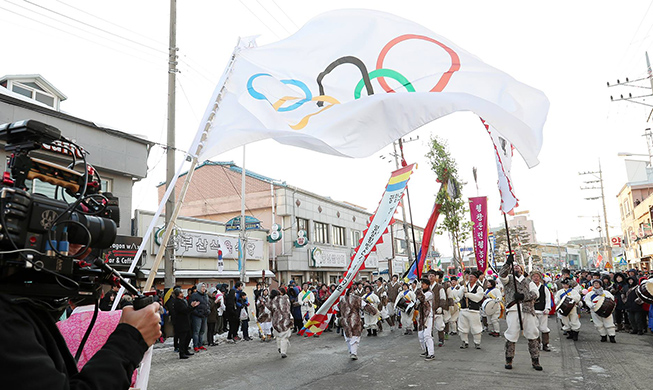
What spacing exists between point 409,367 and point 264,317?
6.82 metres

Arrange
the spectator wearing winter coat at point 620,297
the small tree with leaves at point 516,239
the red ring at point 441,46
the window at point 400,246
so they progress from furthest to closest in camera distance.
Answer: the small tree with leaves at point 516,239 < the window at point 400,246 < the spectator wearing winter coat at point 620,297 < the red ring at point 441,46

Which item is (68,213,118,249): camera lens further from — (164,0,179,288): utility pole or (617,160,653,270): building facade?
(617,160,653,270): building facade

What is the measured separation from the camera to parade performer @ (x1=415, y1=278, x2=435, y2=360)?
33.0ft

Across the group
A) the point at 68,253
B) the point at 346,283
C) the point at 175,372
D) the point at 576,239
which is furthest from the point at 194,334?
the point at 576,239

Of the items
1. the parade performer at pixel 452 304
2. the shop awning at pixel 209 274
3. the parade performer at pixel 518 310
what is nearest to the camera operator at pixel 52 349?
the parade performer at pixel 518 310

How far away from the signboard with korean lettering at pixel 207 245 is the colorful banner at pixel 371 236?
34.7 ft

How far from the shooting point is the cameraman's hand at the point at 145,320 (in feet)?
5.85

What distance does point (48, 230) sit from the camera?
5.25ft

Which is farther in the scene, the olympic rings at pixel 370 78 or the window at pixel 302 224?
the window at pixel 302 224

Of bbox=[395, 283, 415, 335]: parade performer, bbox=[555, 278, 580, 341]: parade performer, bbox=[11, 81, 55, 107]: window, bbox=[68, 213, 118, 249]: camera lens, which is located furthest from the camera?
bbox=[395, 283, 415, 335]: parade performer

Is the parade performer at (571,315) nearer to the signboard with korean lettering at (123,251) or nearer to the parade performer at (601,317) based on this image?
the parade performer at (601,317)

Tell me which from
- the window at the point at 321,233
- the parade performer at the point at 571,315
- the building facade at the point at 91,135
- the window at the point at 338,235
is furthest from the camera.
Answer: the window at the point at 338,235

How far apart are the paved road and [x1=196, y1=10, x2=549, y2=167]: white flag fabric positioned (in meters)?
4.72

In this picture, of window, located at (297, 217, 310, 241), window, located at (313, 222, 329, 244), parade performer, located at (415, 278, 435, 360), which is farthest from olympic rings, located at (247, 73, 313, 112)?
window, located at (313, 222, 329, 244)
